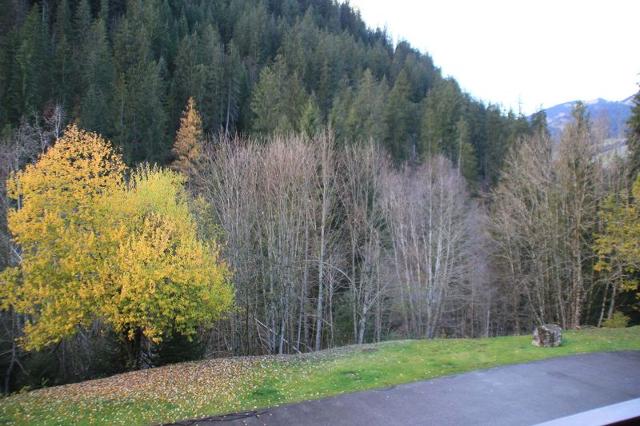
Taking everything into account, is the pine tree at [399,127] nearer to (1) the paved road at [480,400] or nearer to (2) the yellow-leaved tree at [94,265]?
(2) the yellow-leaved tree at [94,265]

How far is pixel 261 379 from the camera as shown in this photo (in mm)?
12062

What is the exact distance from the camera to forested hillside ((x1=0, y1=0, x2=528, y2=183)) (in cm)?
3816

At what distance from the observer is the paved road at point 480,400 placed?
9.07 metres

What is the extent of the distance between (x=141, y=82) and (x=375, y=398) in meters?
40.5

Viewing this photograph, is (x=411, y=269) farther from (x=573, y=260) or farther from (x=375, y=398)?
(x=375, y=398)

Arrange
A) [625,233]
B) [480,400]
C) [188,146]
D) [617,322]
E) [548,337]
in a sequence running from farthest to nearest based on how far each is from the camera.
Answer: [188,146] → [617,322] → [625,233] → [548,337] → [480,400]

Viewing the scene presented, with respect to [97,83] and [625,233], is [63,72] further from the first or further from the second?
[625,233]

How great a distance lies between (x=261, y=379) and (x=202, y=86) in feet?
137

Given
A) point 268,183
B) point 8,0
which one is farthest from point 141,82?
point 268,183

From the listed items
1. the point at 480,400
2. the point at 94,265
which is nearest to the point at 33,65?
the point at 94,265

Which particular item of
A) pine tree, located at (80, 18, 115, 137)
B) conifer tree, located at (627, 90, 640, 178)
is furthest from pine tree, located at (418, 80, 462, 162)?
pine tree, located at (80, 18, 115, 137)

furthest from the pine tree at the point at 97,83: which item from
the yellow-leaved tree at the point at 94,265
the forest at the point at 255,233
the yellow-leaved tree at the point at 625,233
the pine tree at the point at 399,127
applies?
the yellow-leaved tree at the point at 625,233

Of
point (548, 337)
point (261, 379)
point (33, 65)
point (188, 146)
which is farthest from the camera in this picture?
point (33, 65)

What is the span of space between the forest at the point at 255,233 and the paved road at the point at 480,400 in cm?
624
